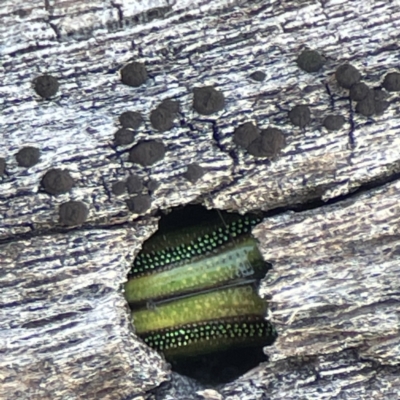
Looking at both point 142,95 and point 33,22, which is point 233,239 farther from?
point 33,22

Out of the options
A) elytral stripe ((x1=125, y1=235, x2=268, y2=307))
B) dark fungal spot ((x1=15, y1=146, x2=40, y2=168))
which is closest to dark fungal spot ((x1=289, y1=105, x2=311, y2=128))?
elytral stripe ((x1=125, y1=235, x2=268, y2=307))

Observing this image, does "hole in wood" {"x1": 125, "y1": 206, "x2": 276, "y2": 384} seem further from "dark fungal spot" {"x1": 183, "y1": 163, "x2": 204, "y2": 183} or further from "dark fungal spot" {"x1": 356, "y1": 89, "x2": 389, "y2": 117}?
"dark fungal spot" {"x1": 356, "y1": 89, "x2": 389, "y2": 117}

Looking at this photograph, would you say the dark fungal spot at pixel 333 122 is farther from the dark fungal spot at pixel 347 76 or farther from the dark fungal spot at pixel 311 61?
the dark fungal spot at pixel 311 61

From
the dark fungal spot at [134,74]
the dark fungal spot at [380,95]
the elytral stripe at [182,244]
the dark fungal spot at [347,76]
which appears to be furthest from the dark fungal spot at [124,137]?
the dark fungal spot at [380,95]

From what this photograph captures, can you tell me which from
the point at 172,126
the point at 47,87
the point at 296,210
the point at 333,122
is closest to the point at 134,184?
the point at 172,126

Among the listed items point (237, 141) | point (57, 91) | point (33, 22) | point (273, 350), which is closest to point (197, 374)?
point (273, 350)

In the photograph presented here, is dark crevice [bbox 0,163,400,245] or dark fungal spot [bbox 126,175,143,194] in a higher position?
dark fungal spot [bbox 126,175,143,194]

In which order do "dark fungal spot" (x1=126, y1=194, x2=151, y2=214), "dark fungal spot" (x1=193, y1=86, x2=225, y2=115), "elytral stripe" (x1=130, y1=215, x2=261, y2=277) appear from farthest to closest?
"elytral stripe" (x1=130, y1=215, x2=261, y2=277), "dark fungal spot" (x1=193, y1=86, x2=225, y2=115), "dark fungal spot" (x1=126, y1=194, x2=151, y2=214)
